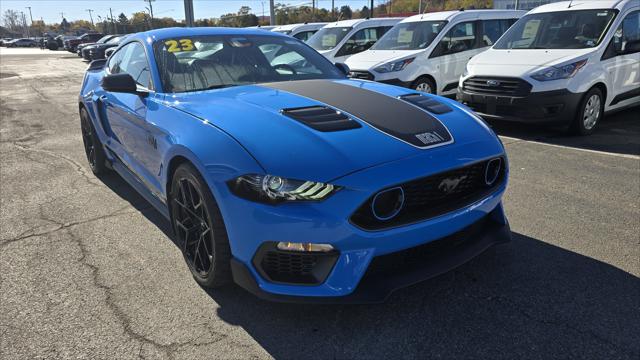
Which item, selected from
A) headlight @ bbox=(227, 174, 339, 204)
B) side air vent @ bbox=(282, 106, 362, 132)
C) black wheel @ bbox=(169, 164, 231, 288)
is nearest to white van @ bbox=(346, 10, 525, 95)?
side air vent @ bbox=(282, 106, 362, 132)

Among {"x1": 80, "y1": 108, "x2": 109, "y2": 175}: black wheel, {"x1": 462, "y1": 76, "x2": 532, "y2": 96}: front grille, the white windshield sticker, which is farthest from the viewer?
the white windshield sticker

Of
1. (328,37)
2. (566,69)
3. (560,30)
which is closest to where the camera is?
(566,69)

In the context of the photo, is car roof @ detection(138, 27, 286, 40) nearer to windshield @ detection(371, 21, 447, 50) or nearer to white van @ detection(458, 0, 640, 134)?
white van @ detection(458, 0, 640, 134)

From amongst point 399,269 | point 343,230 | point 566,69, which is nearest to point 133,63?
point 343,230

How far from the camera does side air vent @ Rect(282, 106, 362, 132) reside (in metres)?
2.39

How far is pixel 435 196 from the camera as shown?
2338 mm

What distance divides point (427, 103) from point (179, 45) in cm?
189

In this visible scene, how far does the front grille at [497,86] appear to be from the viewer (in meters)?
6.23

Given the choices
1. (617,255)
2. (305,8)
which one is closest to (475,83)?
(617,255)

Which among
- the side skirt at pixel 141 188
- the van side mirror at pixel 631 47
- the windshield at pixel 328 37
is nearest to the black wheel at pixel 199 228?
the side skirt at pixel 141 188

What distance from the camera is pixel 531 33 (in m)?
7.25

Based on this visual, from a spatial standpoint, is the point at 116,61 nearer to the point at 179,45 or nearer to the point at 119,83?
the point at 179,45

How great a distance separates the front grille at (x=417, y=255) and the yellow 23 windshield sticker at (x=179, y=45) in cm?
220

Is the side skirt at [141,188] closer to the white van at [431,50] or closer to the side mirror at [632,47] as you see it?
the white van at [431,50]
